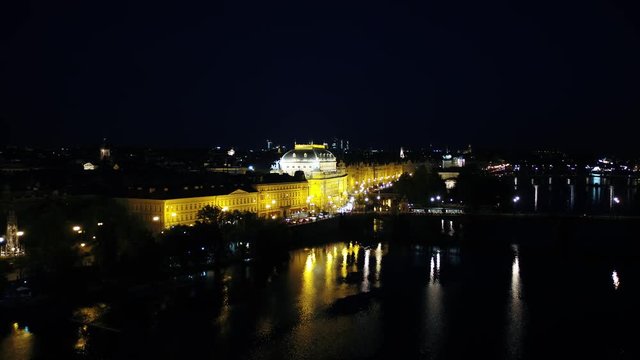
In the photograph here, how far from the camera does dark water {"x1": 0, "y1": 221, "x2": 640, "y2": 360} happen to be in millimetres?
10961

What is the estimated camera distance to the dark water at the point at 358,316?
10961 mm

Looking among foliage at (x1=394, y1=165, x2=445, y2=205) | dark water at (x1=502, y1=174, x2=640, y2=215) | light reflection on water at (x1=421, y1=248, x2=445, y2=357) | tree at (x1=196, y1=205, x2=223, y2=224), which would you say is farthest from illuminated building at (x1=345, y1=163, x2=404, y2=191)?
light reflection on water at (x1=421, y1=248, x2=445, y2=357)

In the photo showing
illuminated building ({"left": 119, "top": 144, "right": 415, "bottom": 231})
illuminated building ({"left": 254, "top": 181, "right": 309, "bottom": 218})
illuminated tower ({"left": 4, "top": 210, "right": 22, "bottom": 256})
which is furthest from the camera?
illuminated building ({"left": 254, "top": 181, "right": 309, "bottom": 218})

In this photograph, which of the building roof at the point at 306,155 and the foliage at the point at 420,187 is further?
the building roof at the point at 306,155

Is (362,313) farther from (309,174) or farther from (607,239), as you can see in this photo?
(309,174)

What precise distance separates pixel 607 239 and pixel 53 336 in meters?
17.8

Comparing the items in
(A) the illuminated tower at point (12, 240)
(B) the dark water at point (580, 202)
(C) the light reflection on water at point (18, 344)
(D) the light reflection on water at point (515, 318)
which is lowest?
(D) the light reflection on water at point (515, 318)

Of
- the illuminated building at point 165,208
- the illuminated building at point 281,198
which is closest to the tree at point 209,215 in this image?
the illuminated building at point 165,208

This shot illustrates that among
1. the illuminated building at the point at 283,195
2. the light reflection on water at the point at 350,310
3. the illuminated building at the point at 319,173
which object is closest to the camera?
the light reflection on water at the point at 350,310

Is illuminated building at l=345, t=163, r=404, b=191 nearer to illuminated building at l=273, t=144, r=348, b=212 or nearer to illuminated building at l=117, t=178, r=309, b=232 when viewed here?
illuminated building at l=273, t=144, r=348, b=212

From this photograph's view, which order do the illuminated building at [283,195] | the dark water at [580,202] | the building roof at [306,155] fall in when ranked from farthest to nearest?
1. the building roof at [306,155]
2. the dark water at [580,202]
3. the illuminated building at [283,195]

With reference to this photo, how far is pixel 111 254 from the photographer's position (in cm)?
1441

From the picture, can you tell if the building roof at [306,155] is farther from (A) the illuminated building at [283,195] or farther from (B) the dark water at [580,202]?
(B) the dark water at [580,202]

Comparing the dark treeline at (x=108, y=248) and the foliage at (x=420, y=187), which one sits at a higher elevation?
the foliage at (x=420, y=187)
